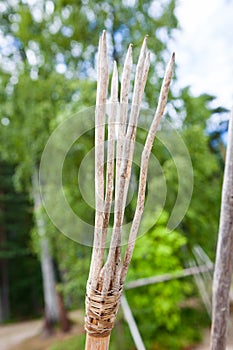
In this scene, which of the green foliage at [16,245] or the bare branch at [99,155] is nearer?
the bare branch at [99,155]

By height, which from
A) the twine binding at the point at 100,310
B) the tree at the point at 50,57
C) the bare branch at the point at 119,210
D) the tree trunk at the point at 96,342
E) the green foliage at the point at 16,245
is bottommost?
the green foliage at the point at 16,245

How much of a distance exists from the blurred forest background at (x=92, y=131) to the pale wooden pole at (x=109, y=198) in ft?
7.07

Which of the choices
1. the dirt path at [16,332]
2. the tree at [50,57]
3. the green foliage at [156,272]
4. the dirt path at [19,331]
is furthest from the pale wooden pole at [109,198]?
the dirt path at [16,332]

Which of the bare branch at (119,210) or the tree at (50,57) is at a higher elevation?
the tree at (50,57)

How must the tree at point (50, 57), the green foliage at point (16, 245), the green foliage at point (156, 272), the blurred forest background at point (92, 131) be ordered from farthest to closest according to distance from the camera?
the green foliage at point (16, 245) → the tree at point (50, 57) → the blurred forest background at point (92, 131) → the green foliage at point (156, 272)

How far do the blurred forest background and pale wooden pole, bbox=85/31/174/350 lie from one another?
216 centimetres

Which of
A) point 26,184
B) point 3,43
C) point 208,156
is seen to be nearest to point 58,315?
point 26,184

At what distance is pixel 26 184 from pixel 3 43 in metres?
1.64

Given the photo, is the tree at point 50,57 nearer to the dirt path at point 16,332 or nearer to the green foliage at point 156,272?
the green foliage at point 156,272

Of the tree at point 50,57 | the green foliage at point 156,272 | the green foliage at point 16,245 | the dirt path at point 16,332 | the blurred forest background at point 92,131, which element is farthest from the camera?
the green foliage at point 16,245

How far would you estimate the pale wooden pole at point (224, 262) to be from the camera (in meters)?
0.65

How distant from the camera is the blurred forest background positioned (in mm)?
2908

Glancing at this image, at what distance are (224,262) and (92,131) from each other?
2303 mm

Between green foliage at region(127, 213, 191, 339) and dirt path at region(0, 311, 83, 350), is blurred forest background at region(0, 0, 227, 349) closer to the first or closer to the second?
green foliage at region(127, 213, 191, 339)
